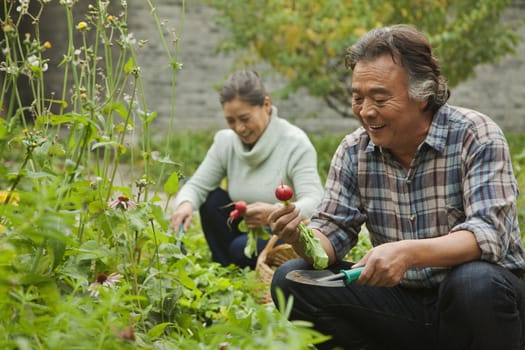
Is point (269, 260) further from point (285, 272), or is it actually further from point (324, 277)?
point (324, 277)

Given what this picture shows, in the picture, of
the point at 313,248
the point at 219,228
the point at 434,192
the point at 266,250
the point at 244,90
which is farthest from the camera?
the point at 219,228

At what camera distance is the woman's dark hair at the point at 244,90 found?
12.6ft

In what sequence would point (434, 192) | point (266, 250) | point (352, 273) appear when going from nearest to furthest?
point (352, 273), point (434, 192), point (266, 250)

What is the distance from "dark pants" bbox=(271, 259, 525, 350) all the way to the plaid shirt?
8 cm

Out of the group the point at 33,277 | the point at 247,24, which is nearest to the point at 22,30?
the point at 247,24

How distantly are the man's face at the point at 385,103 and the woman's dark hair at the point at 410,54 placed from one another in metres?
0.02

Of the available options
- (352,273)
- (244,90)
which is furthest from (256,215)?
(244,90)

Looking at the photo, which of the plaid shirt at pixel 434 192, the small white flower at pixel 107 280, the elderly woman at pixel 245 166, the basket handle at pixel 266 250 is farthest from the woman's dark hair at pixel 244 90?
the small white flower at pixel 107 280

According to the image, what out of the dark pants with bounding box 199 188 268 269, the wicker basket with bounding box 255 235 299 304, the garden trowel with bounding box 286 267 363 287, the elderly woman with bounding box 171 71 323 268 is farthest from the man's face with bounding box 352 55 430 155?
the dark pants with bounding box 199 188 268 269

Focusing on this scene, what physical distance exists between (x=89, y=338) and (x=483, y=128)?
146 centimetres

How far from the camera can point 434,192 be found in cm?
253

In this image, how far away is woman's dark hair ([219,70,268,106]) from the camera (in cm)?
383

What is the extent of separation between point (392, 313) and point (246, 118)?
5.29ft

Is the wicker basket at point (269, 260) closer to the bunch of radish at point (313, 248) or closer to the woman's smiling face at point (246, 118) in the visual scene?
the woman's smiling face at point (246, 118)
